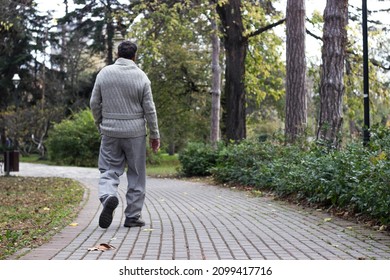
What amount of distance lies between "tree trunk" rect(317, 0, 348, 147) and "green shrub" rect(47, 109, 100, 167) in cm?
2193

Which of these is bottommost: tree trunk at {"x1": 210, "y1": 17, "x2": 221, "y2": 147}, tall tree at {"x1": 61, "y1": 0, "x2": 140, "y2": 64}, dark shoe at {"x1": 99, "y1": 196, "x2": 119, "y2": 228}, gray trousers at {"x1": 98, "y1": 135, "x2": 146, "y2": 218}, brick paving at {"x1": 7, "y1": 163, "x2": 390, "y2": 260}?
brick paving at {"x1": 7, "y1": 163, "x2": 390, "y2": 260}

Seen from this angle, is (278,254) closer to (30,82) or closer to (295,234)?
(295,234)

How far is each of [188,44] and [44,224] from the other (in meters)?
28.7

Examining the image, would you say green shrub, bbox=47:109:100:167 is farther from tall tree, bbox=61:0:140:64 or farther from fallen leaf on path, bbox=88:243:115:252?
fallen leaf on path, bbox=88:243:115:252

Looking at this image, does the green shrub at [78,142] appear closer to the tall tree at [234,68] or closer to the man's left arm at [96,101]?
the tall tree at [234,68]

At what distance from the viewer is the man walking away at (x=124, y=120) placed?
7.01m

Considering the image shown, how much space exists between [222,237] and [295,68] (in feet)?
34.3

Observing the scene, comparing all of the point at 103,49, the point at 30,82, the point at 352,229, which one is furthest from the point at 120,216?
the point at 30,82

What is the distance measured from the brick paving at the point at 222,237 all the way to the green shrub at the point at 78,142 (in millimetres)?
24712

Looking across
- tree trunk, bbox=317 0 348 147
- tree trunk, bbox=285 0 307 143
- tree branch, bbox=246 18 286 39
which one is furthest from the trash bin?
tree trunk, bbox=317 0 348 147

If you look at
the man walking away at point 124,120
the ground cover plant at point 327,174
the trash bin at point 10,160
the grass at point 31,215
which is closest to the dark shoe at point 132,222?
the man walking away at point 124,120

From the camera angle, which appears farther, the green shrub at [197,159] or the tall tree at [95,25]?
the tall tree at [95,25]

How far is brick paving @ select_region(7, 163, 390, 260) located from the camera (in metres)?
5.23

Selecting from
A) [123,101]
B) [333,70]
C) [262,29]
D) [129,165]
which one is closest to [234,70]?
[262,29]
